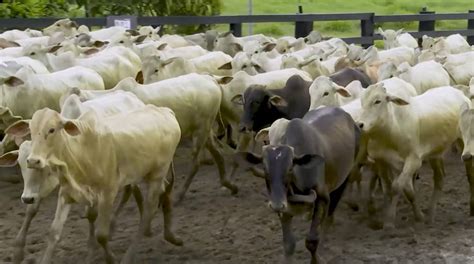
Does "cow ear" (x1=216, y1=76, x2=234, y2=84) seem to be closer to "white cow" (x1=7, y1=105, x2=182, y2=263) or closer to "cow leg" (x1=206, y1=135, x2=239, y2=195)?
"cow leg" (x1=206, y1=135, x2=239, y2=195)

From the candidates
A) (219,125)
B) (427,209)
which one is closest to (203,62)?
(219,125)

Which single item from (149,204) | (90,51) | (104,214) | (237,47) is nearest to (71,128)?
(104,214)

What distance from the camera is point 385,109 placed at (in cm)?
849

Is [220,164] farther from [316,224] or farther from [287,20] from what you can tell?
[287,20]

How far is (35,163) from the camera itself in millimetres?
6320

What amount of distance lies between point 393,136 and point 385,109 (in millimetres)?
281

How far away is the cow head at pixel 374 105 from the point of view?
838 centimetres

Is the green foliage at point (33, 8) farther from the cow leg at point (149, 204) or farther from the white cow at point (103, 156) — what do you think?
the cow leg at point (149, 204)

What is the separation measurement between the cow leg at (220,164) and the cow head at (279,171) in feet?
10.9

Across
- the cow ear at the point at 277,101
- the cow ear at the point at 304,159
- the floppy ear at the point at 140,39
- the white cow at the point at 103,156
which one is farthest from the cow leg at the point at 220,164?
the floppy ear at the point at 140,39

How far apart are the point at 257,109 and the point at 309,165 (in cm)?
279

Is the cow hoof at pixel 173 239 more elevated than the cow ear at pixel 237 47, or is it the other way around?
the cow ear at pixel 237 47

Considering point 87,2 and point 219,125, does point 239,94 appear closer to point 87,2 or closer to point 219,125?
point 219,125

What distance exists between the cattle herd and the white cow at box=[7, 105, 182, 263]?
0.01 meters
